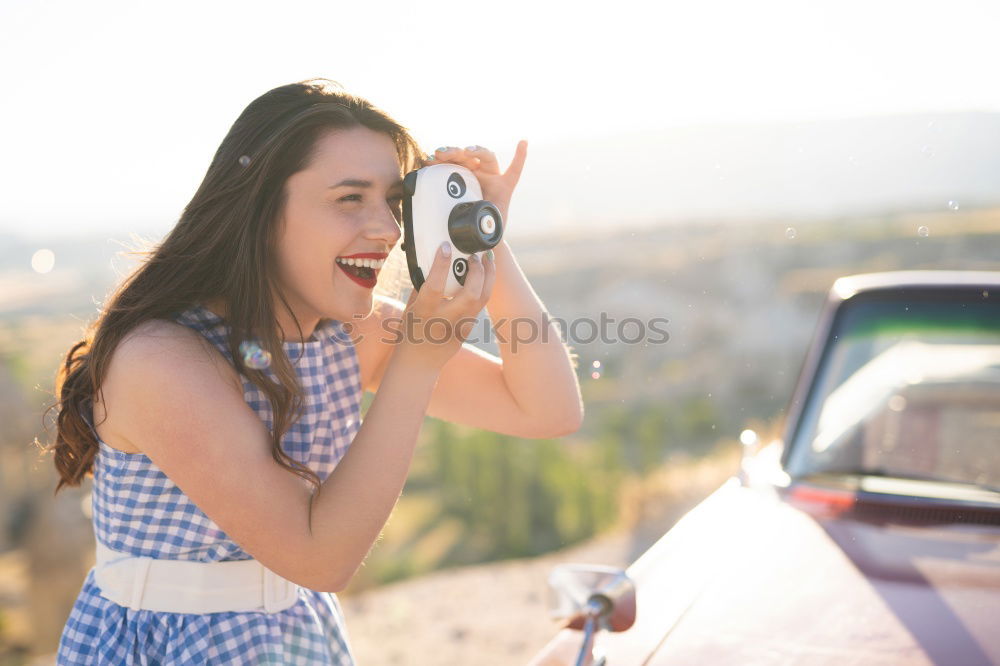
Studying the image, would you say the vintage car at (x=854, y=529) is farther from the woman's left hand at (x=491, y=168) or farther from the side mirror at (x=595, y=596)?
the woman's left hand at (x=491, y=168)

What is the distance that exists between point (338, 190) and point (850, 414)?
1.56m

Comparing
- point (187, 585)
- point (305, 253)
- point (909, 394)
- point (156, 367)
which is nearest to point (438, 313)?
point (305, 253)

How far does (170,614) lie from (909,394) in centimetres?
212

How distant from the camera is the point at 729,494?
2.28 m

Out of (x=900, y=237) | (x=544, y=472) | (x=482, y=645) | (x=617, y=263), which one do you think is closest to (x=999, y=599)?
(x=482, y=645)

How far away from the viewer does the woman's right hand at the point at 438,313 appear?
5.00 feet

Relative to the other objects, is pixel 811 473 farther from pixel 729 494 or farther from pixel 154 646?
pixel 154 646

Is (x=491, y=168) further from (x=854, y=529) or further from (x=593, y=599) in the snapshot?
(x=854, y=529)

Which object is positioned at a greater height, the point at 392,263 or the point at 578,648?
the point at 392,263

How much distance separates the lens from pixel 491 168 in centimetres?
191

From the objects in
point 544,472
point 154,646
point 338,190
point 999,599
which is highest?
point 338,190

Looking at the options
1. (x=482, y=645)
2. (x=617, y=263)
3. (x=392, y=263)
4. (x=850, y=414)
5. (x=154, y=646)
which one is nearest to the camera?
(x=154, y=646)

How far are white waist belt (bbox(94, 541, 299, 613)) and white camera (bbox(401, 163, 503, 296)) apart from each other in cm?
61

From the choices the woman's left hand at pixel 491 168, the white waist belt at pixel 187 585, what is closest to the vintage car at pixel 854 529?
the white waist belt at pixel 187 585
